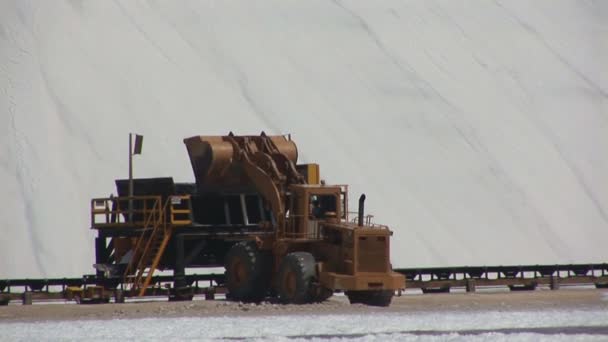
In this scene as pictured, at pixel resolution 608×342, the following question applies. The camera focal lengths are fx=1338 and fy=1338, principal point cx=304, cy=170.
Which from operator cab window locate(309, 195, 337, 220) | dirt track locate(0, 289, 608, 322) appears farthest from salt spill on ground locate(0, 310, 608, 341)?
operator cab window locate(309, 195, 337, 220)

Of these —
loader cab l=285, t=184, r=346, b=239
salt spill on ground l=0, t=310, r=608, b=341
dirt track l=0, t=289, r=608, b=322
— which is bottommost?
salt spill on ground l=0, t=310, r=608, b=341

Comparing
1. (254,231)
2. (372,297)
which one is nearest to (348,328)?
(372,297)

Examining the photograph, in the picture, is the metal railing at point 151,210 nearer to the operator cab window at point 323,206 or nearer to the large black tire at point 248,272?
the large black tire at point 248,272

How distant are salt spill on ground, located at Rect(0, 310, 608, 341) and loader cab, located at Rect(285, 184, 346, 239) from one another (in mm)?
3780

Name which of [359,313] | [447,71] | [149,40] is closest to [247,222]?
[359,313]

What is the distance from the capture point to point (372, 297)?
92.0 feet

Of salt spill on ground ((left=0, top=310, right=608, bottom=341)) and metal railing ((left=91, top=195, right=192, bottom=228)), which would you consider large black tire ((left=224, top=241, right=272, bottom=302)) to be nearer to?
metal railing ((left=91, top=195, right=192, bottom=228))

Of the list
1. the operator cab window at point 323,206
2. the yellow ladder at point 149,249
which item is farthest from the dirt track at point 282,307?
the operator cab window at point 323,206

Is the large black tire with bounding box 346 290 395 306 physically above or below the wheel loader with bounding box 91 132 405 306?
below

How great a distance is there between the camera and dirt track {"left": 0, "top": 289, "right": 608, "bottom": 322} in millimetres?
26219

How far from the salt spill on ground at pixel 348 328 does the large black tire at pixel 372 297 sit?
2.16 metres

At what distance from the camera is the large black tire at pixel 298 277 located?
2745 centimetres

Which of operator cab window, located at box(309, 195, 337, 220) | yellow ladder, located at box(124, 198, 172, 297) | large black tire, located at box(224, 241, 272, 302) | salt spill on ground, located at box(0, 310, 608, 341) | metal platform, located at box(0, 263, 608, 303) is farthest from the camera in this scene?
metal platform, located at box(0, 263, 608, 303)

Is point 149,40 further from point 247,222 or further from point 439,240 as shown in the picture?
point 247,222
